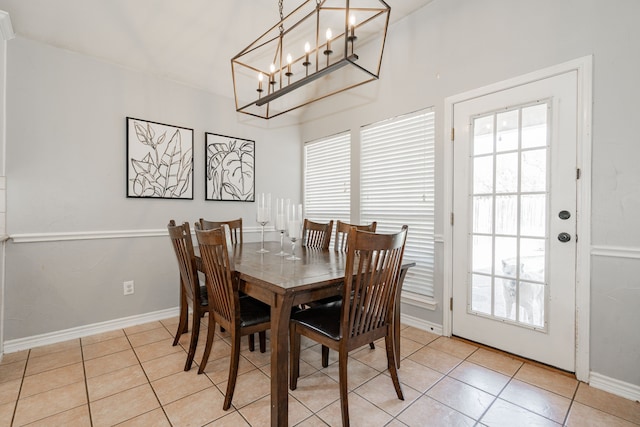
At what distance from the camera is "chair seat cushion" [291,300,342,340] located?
158 cm

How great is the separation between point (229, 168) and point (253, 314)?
7.03 ft

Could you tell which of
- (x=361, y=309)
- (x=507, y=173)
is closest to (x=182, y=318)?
(x=361, y=309)

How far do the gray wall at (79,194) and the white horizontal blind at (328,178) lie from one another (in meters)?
1.47

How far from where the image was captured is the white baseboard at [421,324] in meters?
2.66

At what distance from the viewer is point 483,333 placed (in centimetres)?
238

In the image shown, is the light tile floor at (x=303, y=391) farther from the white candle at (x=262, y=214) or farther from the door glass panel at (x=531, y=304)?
the white candle at (x=262, y=214)

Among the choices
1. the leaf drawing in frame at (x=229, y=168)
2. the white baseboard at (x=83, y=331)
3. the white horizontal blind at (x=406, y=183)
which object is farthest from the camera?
the leaf drawing in frame at (x=229, y=168)

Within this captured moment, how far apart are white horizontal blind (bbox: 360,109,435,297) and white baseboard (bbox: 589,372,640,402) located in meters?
1.17

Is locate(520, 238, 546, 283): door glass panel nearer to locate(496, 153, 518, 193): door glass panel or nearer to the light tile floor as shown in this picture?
locate(496, 153, 518, 193): door glass panel

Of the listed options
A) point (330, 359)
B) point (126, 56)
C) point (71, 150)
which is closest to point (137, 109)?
point (126, 56)

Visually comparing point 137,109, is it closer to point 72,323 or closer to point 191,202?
point 191,202

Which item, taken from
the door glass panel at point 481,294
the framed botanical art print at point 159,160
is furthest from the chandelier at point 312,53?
the door glass panel at point 481,294

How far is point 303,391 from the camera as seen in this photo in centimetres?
182

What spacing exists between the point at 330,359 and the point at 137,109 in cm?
291
